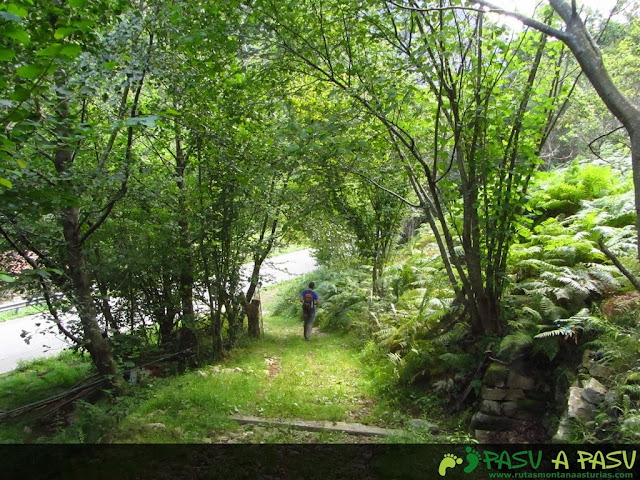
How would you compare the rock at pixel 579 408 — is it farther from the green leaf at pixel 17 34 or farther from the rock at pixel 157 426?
the green leaf at pixel 17 34

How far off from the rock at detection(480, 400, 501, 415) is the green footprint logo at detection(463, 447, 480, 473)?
732 millimetres

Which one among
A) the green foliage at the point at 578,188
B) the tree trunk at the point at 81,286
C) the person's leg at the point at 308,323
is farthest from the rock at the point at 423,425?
the person's leg at the point at 308,323

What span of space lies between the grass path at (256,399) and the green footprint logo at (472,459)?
110cm

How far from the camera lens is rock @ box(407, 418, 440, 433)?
498cm

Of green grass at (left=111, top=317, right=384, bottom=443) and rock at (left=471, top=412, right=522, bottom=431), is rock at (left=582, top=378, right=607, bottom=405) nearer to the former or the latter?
rock at (left=471, top=412, right=522, bottom=431)

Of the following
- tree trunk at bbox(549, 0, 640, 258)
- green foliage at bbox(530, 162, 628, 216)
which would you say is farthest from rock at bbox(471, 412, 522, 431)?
green foliage at bbox(530, 162, 628, 216)

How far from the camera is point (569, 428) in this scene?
3824 millimetres

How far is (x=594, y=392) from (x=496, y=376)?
49.6 inches

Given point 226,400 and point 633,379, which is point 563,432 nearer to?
point 633,379

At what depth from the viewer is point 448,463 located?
160 inches

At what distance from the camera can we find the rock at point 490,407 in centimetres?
489

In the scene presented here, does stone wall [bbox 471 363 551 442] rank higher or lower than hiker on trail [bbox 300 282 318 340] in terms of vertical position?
lower

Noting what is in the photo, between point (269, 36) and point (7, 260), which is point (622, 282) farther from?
point (7, 260)

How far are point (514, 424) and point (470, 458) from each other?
956mm
